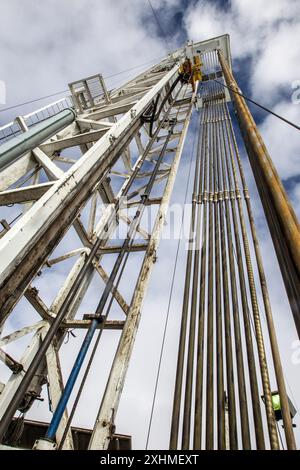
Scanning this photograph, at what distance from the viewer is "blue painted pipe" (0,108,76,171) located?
2.47m

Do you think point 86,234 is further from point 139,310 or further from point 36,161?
point 139,310

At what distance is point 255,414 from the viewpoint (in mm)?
2078

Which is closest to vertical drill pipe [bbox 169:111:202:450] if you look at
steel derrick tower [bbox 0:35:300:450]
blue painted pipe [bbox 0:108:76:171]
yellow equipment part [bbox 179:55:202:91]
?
steel derrick tower [bbox 0:35:300:450]

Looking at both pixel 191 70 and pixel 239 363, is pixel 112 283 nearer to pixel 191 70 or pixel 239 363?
pixel 239 363

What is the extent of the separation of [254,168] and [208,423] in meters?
2.21

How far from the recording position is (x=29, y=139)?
108 inches

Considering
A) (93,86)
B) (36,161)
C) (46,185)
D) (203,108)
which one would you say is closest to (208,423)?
(46,185)

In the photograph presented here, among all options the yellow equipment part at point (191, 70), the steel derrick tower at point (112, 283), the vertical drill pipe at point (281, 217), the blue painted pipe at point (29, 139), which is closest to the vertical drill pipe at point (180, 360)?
the steel derrick tower at point (112, 283)

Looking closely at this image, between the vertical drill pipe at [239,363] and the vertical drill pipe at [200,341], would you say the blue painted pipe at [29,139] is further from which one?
the vertical drill pipe at [239,363]

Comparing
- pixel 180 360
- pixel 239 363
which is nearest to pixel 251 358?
pixel 239 363

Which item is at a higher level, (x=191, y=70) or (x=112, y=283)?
(x=191, y=70)

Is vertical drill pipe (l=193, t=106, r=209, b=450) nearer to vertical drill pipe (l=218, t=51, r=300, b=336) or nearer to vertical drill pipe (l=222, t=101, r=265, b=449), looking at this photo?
vertical drill pipe (l=222, t=101, r=265, b=449)

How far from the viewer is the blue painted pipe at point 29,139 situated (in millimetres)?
2475

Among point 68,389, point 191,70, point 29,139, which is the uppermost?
point 191,70
